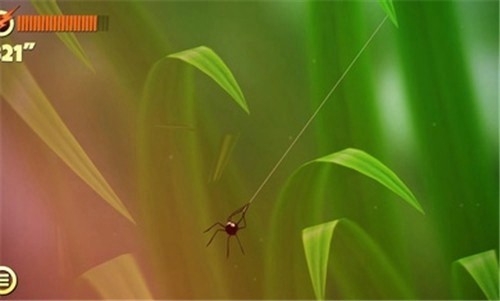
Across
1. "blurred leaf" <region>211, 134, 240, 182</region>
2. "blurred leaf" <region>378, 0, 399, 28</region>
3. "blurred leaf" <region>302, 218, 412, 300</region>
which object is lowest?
"blurred leaf" <region>302, 218, 412, 300</region>

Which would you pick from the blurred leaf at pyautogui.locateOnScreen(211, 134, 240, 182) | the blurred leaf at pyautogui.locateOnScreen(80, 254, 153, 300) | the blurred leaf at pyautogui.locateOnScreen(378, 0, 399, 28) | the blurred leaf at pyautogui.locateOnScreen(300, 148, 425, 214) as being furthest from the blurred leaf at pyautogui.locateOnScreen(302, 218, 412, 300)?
the blurred leaf at pyautogui.locateOnScreen(378, 0, 399, 28)

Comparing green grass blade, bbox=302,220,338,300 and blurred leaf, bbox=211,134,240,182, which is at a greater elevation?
blurred leaf, bbox=211,134,240,182

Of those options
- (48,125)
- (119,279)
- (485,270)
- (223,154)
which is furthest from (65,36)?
(485,270)

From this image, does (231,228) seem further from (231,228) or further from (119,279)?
(119,279)

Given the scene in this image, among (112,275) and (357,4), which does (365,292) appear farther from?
(357,4)

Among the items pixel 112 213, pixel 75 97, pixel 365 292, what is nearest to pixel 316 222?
pixel 365 292

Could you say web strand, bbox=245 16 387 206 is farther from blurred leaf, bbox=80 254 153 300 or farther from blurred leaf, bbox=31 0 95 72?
blurred leaf, bbox=31 0 95 72
